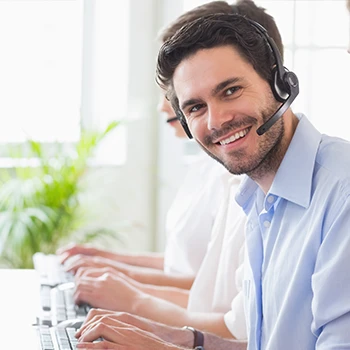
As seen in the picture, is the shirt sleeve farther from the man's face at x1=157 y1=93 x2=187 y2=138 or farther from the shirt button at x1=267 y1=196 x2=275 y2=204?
the man's face at x1=157 y1=93 x2=187 y2=138

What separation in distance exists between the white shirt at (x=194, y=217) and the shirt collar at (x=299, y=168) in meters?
0.73

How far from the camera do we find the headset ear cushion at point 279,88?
1.37m

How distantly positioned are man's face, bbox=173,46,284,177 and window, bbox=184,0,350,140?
1.51m

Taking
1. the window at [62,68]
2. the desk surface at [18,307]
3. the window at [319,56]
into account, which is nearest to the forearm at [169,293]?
the desk surface at [18,307]

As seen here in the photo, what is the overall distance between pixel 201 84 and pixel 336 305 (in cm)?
46

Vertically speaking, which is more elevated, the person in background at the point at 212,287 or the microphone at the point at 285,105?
the microphone at the point at 285,105

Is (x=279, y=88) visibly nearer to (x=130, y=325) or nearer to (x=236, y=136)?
(x=236, y=136)

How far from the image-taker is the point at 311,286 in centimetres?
123

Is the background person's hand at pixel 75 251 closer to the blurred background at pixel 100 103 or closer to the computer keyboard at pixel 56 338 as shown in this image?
the computer keyboard at pixel 56 338

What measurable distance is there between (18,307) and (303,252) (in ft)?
2.71

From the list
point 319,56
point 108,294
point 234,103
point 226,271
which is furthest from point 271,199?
point 319,56

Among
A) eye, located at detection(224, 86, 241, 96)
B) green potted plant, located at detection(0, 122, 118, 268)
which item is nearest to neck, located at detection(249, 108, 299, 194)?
eye, located at detection(224, 86, 241, 96)

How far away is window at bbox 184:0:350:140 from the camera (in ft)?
9.47

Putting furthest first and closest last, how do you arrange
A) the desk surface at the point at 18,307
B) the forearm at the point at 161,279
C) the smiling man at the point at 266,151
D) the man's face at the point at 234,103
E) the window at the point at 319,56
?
Result: 1. the window at the point at 319,56
2. the forearm at the point at 161,279
3. the desk surface at the point at 18,307
4. the man's face at the point at 234,103
5. the smiling man at the point at 266,151
